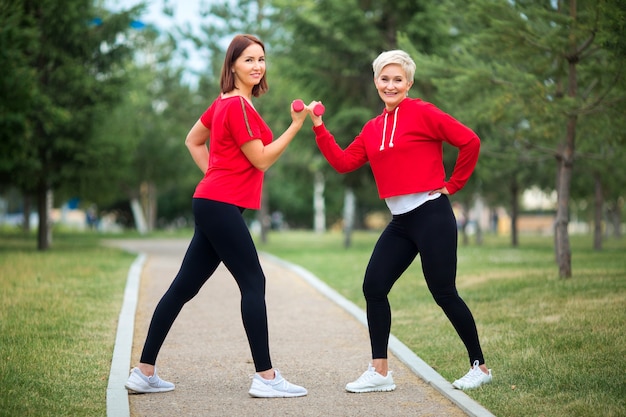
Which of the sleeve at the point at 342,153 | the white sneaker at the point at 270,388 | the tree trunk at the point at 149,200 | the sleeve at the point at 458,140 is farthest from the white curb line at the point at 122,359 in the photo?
the tree trunk at the point at 149,200

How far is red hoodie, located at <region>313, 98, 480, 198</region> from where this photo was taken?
5156 millimetres

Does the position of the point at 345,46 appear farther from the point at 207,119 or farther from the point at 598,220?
the point at 207,119

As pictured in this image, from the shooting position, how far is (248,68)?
5.07 meters

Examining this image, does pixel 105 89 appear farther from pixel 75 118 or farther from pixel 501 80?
pixel 501 80

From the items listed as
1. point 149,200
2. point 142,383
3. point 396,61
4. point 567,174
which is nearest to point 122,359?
point 142,383

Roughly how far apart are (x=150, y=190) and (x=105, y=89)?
26671 millimetres

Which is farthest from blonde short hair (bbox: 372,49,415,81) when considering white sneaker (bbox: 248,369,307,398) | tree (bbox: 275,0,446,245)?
tree (bbox: 275,0,446,245)

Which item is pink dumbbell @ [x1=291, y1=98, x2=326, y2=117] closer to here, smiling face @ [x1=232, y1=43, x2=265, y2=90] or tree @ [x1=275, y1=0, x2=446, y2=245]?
smiling face @ [x1=232, y1=43, x2=265, y2=90]

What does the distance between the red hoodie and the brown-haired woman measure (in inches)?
19.9

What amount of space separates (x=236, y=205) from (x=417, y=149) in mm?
1123

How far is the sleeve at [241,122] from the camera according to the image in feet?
16.2

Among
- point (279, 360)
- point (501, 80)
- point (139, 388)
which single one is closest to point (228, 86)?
point (139, 388)

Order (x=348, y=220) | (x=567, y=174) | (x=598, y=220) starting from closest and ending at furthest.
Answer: (x=567, y=174)
(x=598, y=220)
(x=348, y=220)

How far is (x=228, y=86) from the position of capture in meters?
5.09
